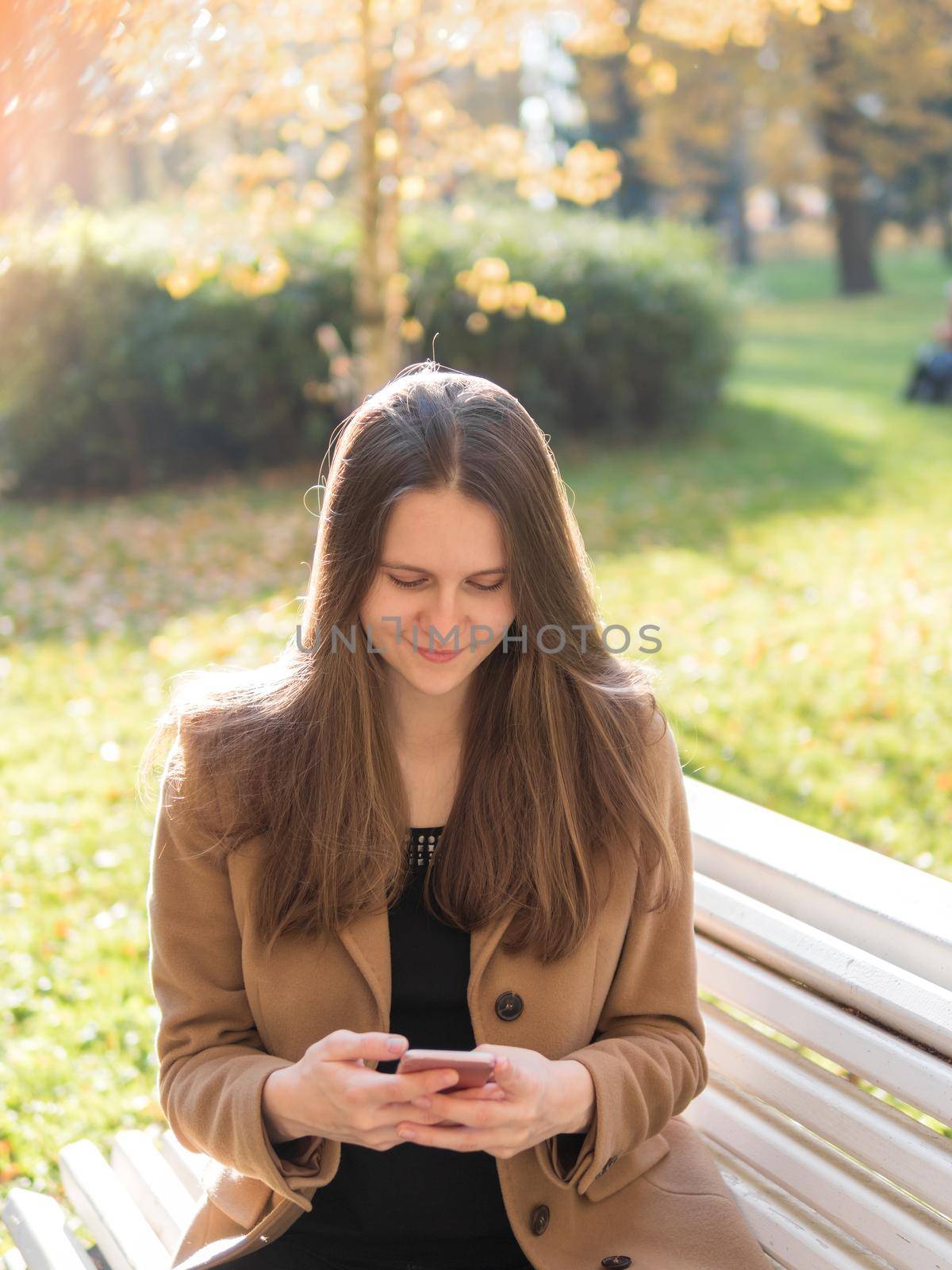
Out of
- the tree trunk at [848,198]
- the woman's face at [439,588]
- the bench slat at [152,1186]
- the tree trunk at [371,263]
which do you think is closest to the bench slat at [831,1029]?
the woman's face at [439,588]

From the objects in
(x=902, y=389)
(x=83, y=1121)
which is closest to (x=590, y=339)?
(x=902, y=389)

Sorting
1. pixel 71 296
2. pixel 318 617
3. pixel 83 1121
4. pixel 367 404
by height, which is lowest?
pixel 83 1121

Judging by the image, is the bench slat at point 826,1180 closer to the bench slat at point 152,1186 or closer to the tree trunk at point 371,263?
the bench slat at point 152,1186

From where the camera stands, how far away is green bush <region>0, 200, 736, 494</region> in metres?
11.7

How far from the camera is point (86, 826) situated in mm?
5340

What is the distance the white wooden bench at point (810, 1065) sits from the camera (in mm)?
1972

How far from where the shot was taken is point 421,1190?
2.03 m

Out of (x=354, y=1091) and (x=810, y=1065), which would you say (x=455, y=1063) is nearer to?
(x=354, y=1091)

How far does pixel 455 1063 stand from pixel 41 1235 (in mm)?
1347

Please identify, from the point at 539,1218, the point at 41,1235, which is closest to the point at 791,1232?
the point at 539,1218

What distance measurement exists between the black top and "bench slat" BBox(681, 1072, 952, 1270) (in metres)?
0.48

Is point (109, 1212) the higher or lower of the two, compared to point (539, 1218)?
lower

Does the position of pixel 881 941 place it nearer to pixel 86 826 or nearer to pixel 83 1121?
pixel 83 1121

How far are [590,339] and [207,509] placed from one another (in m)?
4.24
